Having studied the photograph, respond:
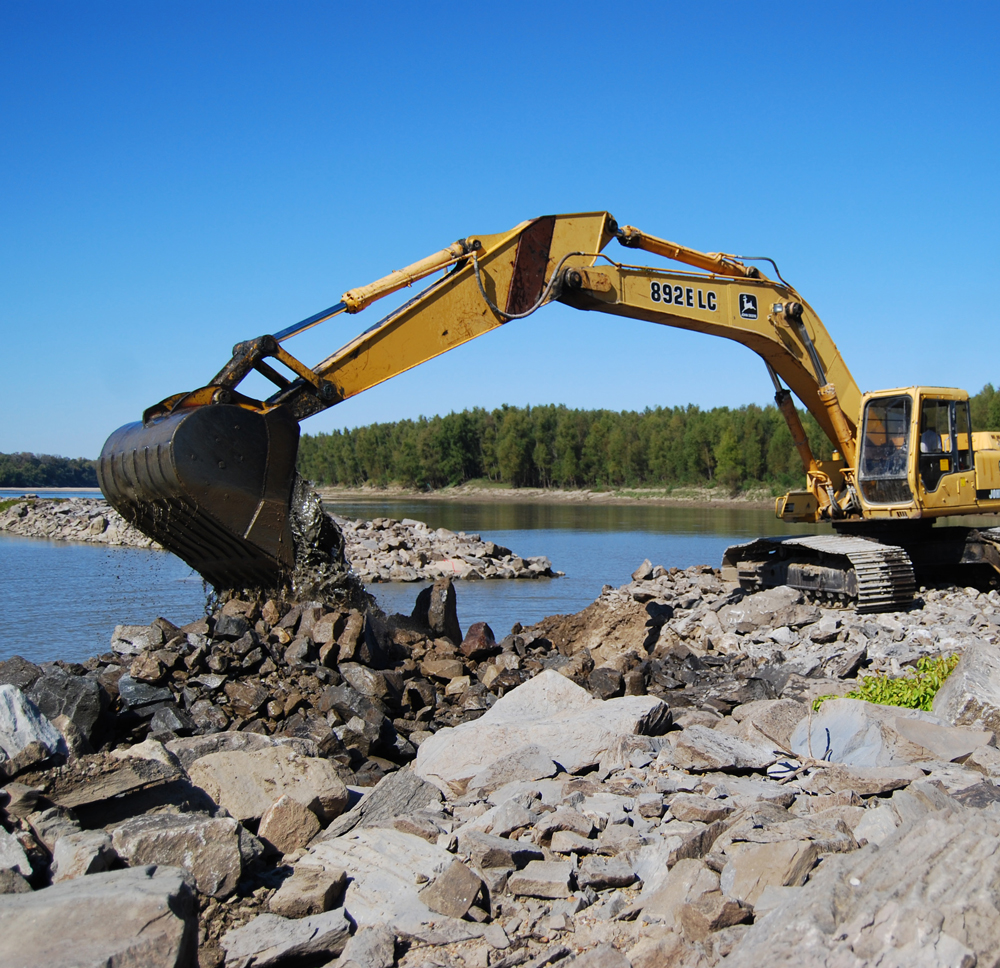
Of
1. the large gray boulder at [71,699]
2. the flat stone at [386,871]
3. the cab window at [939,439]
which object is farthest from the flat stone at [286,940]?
the cab window at [939,439]

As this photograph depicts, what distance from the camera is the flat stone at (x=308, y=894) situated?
4.11 metres

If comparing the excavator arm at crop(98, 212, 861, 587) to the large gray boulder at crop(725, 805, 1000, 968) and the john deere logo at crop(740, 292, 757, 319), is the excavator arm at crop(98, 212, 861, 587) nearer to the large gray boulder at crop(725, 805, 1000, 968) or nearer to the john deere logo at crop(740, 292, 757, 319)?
the john deere logo at crop(740, 292, 757, 319)

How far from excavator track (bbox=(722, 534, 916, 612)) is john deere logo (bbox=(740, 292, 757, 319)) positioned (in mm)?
3035

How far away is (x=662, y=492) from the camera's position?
Result: 249 feet

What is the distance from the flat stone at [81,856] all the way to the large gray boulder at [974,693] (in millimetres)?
5313

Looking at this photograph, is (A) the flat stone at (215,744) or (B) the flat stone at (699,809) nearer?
(B) the flat stone at (699,809)

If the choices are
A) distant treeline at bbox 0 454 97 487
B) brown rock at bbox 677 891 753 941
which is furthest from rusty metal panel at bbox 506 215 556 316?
distant treeline at bbox 0 454 97 487

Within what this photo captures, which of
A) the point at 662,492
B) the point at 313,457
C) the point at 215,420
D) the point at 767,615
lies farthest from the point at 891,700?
the point at 313,457

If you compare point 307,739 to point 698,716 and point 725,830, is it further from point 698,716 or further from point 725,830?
point 725,830

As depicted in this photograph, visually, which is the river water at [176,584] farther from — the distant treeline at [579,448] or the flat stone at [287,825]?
the distant treeline at [579,448]

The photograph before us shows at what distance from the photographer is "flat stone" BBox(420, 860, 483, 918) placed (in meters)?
4.04

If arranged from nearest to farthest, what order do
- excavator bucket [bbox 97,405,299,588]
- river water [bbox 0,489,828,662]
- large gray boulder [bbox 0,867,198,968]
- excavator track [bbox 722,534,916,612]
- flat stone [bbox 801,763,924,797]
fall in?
large gray boulder [bbox 0,867,198,968] → flat stone [bbox 801,763,924,797] → excavator bucket [bbox 97,405,299,588] → excavator track [bbox 722,534,916,612] → river water [bbox 0,489,828,662]

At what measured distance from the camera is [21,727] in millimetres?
5082

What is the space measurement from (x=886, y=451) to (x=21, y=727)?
34.0ft
